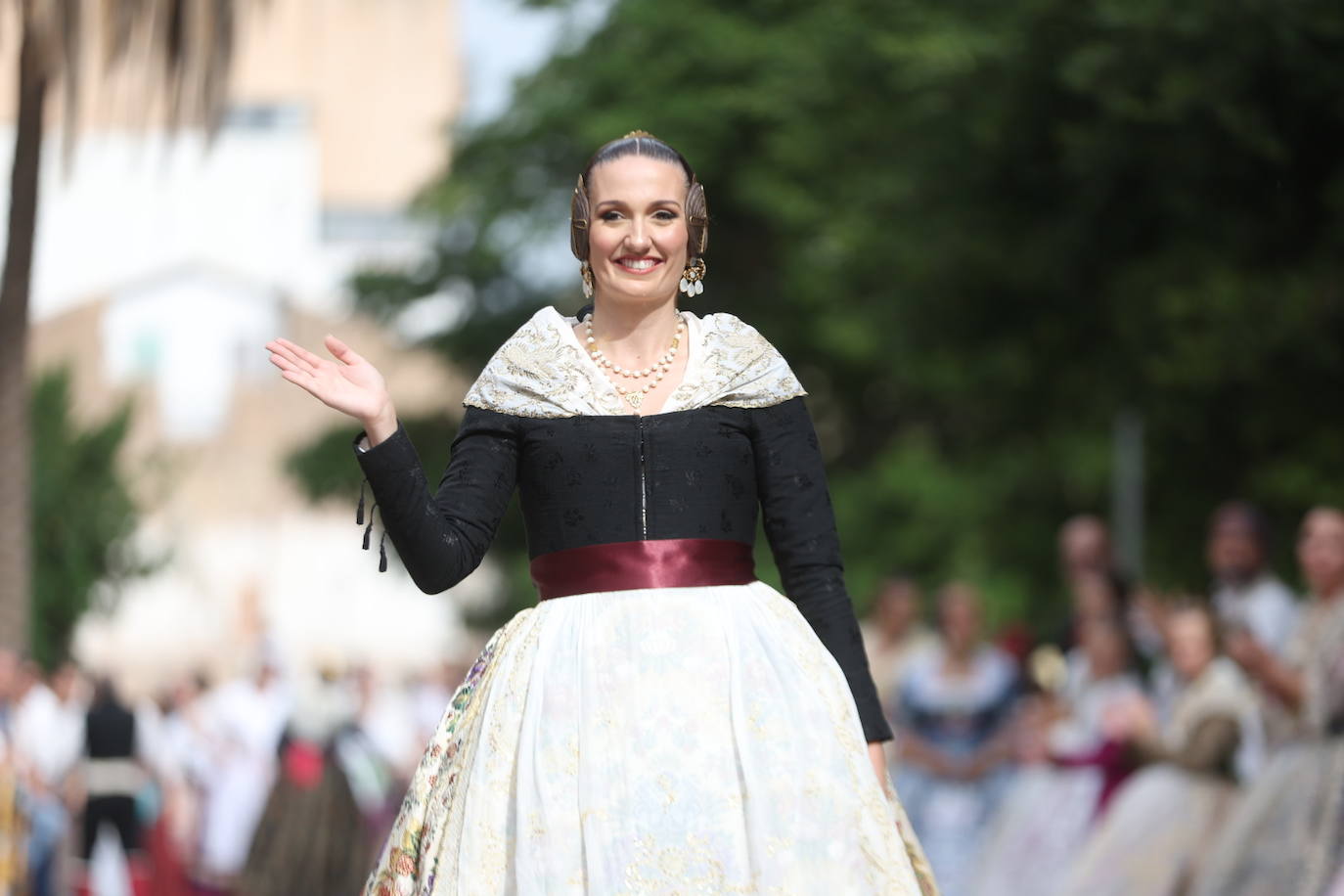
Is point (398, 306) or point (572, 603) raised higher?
point (398, 306)

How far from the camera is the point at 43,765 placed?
16.2 meters

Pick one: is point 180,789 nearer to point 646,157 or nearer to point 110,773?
point 110,773

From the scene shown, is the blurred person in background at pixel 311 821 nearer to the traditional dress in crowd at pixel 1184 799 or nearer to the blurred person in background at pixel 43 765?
the blurred person in background at pixel 43 765

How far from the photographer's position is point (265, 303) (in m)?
58.4

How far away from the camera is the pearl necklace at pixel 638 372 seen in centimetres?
428

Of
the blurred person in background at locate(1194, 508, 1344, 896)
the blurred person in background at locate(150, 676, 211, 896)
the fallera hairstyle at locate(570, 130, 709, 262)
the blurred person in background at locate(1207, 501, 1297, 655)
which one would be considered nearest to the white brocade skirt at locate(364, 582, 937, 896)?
the fallera hairstyle at locate(570, 130, 709, 262)

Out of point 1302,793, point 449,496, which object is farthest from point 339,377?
point 1302,793

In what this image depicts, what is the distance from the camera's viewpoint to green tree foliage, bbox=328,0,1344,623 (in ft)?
38.6

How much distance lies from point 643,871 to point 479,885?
276 millimetres

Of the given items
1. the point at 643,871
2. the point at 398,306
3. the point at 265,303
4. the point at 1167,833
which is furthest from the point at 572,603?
the point at 265,303

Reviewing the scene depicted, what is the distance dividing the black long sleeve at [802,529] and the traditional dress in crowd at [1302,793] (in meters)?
3.71

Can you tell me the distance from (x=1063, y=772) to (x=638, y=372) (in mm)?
6005

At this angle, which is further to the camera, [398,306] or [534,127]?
[398,306]

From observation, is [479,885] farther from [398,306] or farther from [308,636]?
[308,636]
